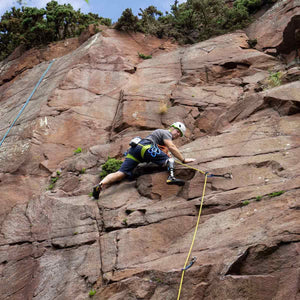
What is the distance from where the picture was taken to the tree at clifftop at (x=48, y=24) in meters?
18.2

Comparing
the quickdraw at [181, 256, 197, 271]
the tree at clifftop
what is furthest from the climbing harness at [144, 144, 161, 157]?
the tree at clifftop

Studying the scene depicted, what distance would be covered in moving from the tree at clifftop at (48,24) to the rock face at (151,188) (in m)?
4.15

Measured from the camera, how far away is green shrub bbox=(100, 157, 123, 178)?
32.2 ft

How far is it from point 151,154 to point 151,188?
2.73ft

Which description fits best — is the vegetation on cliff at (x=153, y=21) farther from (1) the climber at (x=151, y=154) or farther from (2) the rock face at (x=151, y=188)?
(1) the climber at (x=151, y=154)

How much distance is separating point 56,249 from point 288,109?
6451mm

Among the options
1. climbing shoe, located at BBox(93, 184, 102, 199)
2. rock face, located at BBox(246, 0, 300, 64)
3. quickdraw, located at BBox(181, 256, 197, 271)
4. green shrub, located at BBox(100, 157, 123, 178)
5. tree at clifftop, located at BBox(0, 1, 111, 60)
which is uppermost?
tree at clifftop, located at BBox(0, 1, 111, 60)

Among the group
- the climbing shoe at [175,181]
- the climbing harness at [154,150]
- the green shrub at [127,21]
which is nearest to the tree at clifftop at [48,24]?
the green shrub at [127,21]

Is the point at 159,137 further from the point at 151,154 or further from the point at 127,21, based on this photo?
the point at 127,21

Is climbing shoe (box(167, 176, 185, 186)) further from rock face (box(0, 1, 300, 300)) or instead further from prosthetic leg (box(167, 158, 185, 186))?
rock face (box(0, 1, 300, 300))

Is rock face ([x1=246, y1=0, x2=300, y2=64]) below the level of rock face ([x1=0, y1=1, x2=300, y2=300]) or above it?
above

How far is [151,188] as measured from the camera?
27.5ft

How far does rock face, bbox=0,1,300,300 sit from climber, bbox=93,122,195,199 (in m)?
0.27

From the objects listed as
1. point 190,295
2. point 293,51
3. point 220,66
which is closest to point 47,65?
point 220,66
